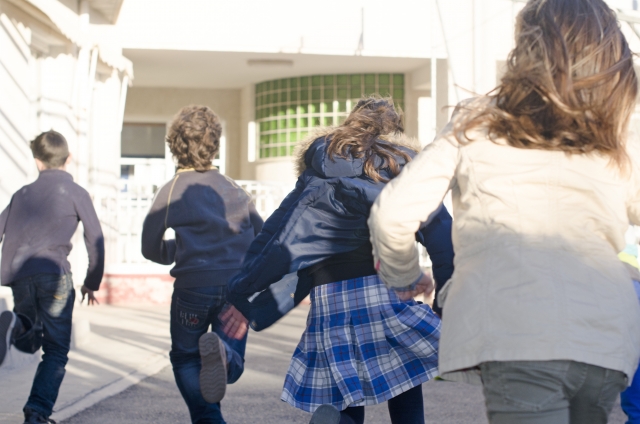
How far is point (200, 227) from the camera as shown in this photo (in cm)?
404

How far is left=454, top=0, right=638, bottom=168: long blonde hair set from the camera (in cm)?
185

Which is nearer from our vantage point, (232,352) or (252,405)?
(232,352)

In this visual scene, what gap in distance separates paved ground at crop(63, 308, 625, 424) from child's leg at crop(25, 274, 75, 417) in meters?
0.41

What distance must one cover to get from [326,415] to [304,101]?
42.5 ft

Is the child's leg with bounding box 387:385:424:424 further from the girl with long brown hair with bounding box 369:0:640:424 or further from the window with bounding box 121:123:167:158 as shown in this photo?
the window with bounding box 121:123:167:158

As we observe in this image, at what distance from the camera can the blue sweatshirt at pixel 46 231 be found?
458 centimetres

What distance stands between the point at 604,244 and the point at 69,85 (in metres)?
8.38

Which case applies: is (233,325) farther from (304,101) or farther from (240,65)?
(304,101)

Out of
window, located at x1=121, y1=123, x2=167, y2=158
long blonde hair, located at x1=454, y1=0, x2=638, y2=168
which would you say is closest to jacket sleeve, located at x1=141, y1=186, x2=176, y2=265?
long blonde hair, located at x1=454, y1=0, x2=638, y2=168

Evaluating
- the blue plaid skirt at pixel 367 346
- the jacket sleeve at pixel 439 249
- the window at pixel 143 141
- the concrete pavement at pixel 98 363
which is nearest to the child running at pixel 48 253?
the concrete pavement at pixel 98 363

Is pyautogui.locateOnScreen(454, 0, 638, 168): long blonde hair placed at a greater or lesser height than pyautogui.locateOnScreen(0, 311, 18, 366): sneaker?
greater

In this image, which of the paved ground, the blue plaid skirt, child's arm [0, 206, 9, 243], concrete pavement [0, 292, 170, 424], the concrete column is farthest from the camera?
the concrete column

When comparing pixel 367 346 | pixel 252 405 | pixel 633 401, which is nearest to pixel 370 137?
pixel 367 346

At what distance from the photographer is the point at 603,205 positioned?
188 centimetres
